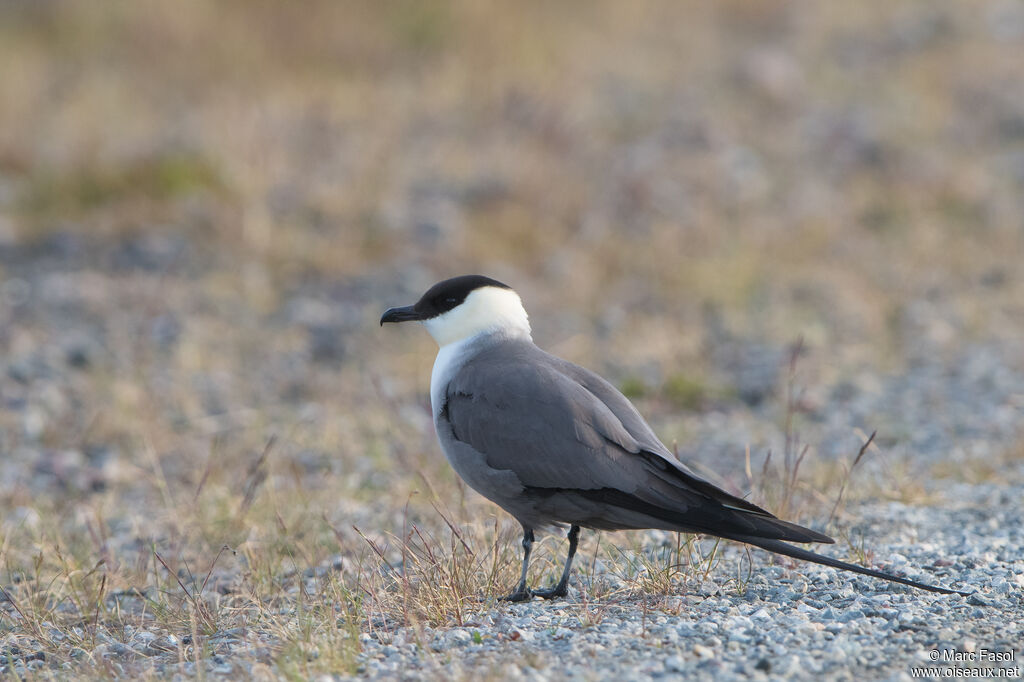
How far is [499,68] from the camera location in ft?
36.7

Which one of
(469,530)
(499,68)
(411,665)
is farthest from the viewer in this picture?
(499,68)

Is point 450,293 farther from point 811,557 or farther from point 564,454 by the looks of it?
point 811,557

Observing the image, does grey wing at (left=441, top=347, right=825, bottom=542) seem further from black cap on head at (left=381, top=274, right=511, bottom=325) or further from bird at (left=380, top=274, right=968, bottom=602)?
black cap on head at (left=381, top=274, right=511, bottom=325)

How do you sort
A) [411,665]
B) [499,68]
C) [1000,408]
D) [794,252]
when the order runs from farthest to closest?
[499,68]
[794,252]
[1000,408]
[411,665]

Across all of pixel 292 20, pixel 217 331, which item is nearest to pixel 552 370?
pixel 217 331

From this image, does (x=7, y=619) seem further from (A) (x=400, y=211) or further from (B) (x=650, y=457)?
(A) (x=400, y=211)

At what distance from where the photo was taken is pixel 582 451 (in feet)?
11.8

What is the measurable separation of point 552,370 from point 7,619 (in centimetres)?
194

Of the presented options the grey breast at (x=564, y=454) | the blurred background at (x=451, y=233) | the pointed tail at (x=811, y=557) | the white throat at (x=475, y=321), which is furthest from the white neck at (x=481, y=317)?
the pointed tail at (x=811, y=557)

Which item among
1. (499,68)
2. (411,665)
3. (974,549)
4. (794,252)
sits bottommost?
(411,665)

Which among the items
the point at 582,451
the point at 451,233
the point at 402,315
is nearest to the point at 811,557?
the point at 582,451

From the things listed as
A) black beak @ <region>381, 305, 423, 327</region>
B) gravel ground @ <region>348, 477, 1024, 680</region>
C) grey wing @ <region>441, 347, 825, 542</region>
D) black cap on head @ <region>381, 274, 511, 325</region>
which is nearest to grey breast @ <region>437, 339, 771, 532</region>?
grey wing @ <region>441, 347, 825, 542</region>

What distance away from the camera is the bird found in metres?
3.45

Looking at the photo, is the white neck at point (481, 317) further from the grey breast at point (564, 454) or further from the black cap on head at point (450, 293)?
the grey breast at point (564, 454)
